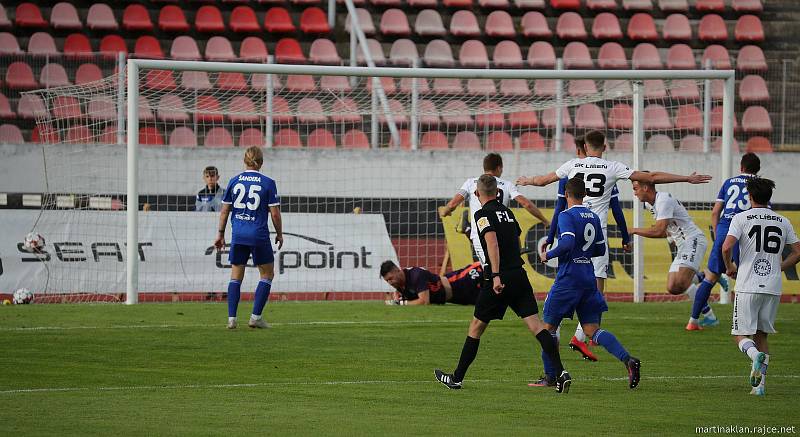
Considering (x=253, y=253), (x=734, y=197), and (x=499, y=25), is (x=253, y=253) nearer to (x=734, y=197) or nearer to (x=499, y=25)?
(x=734, y=197)

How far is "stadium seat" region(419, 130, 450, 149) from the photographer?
2012 centimetres

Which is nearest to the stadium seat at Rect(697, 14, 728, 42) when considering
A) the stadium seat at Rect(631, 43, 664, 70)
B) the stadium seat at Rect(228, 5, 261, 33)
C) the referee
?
the stadium seat at Rect(631, 43, 664, 70)

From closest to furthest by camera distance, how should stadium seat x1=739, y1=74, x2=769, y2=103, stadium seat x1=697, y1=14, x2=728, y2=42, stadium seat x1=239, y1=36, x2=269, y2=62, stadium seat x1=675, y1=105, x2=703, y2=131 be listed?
stadium seat x1=675, y1=105, x2=703, y2=131 < stadium seat x1=739, y1=74, x2=769, y2=103 < stadium seat x1=239, y1=36, x2=269, y2=62 < stadium seat x1=697, y1=14, x2=728, y2=42

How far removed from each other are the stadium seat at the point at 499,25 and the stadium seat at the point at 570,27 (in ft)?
3.30

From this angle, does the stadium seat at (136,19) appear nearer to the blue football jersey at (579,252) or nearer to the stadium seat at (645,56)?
the stadium seat at (645,56)

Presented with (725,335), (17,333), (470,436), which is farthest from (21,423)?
(725,335)

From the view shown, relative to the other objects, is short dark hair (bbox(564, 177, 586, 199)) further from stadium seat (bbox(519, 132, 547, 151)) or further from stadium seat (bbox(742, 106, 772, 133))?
stadium seat (bbox(742, 106, 772, 133))

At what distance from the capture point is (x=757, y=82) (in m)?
21.8

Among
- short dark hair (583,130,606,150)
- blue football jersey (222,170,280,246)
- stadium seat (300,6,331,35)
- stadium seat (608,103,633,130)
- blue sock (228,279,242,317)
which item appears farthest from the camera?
stadium seat (300,6,331,35)

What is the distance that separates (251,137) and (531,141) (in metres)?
5.25

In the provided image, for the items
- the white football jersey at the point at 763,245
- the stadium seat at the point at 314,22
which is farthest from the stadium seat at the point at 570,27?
the white football jersey at the point at 763,245

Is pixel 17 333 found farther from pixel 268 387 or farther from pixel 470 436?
pixel 470 436

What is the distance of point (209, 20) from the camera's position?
23.3m

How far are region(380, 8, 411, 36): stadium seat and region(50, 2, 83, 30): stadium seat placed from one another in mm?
6308
